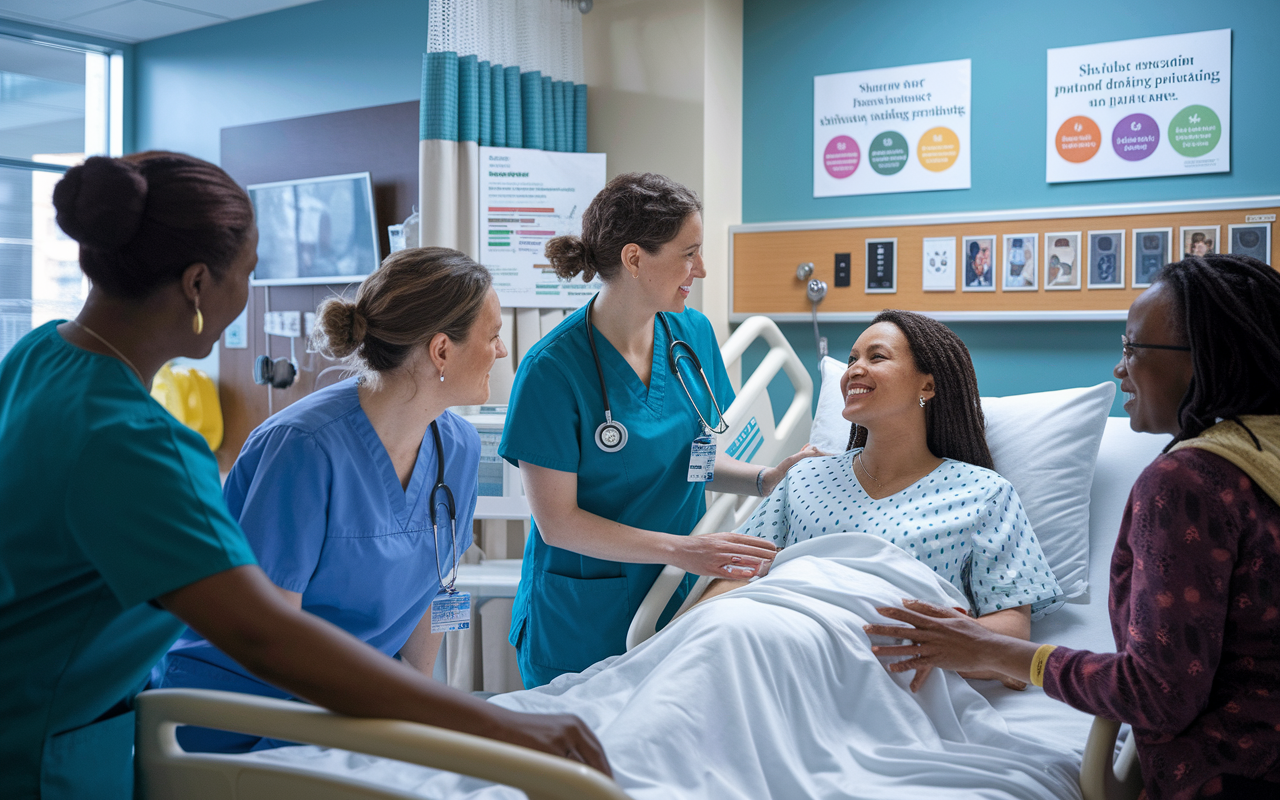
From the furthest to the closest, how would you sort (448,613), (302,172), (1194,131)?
(302,172)
(1194,131)
(448,613)

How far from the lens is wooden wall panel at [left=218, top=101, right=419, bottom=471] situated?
4.23 metres

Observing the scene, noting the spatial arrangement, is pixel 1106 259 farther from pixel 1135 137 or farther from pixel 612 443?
pixel 612 443

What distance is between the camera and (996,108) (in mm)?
3096

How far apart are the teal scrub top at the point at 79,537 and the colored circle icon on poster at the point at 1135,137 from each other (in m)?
2.90

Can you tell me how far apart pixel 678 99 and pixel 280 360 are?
243 cm

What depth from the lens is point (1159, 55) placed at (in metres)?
2.86

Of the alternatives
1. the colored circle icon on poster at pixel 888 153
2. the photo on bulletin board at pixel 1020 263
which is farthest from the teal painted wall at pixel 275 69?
the photo on bulletin board at pixel 1020 263

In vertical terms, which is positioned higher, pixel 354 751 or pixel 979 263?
pixel 979 263

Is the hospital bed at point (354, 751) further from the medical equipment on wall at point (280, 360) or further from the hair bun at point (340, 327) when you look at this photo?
the medical equipment on wall at point (280, 360)

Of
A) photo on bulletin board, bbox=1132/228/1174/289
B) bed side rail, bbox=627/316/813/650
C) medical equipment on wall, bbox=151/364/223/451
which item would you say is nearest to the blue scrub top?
bed side rail, bbox=627/316/813/650

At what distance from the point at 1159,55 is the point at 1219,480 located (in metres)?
2.29

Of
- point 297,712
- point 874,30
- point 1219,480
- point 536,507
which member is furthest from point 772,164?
point 297,712

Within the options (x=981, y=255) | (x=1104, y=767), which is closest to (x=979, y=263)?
(x=981, y=255)

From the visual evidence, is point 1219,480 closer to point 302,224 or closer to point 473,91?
point 473,91
